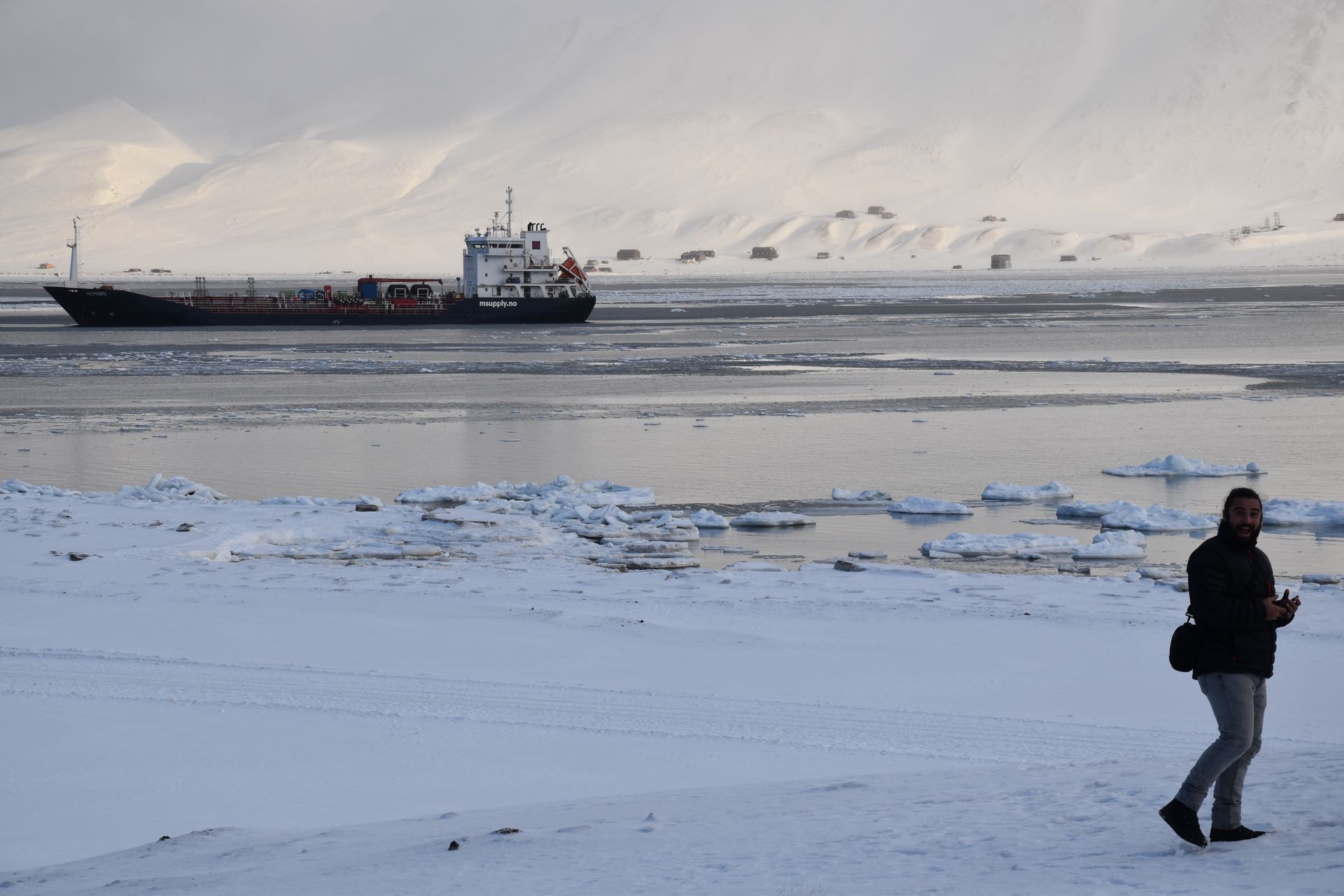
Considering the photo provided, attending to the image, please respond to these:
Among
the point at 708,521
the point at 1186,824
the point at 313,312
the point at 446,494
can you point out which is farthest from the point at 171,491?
the point at 313,312

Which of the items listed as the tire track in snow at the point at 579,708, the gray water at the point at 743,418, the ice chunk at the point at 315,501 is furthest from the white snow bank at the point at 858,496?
the tire track in snow at the point at 579,708

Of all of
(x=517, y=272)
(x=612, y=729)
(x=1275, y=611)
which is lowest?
(x=612, y=729)

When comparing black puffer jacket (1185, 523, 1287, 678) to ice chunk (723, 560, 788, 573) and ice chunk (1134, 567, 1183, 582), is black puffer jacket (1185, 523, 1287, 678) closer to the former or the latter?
ice chunk (1134, 567, 1183, 582)

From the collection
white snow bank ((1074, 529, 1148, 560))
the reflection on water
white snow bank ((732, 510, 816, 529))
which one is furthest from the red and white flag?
white snow bank ((1074, 529, 1148, 560))

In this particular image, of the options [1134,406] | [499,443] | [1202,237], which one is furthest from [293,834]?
[1202,237]

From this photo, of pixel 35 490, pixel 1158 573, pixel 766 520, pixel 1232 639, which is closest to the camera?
pixel 1232 639

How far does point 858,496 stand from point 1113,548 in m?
3.81

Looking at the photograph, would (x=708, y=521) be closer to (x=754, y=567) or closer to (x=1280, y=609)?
(x=754, y=567)

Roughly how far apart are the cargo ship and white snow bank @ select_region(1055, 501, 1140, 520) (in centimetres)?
4761

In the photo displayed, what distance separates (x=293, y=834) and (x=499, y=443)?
16.3 metres

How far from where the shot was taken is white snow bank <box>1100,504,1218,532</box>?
14.7m

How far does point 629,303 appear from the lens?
3366 inches

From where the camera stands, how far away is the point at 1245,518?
526 centimetres

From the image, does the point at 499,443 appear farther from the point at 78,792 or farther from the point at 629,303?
the point at 629,303
